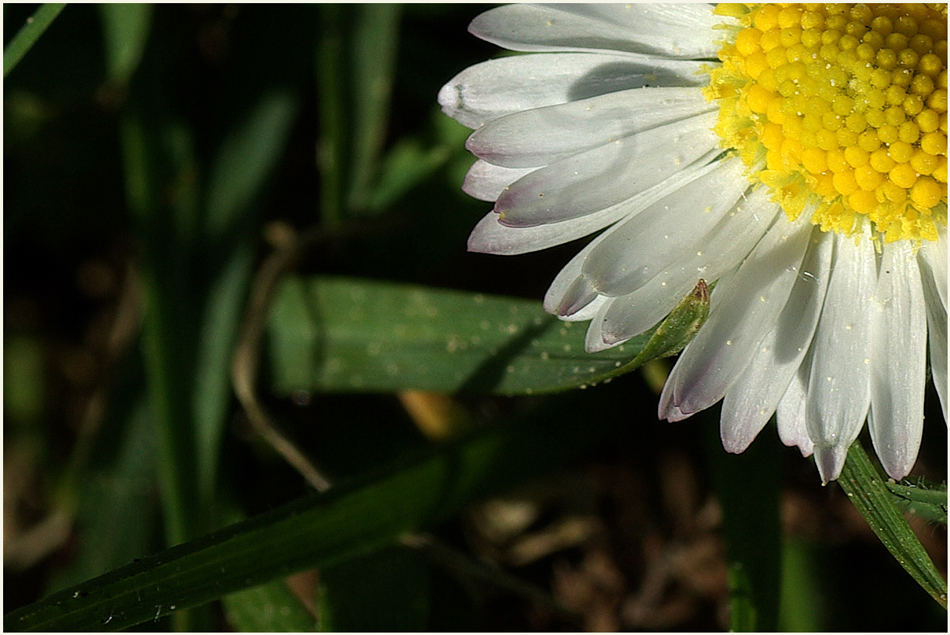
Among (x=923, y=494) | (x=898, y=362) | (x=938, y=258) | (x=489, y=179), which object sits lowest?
(x=923, y=494)

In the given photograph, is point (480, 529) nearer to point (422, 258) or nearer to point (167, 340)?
point (422, 258)

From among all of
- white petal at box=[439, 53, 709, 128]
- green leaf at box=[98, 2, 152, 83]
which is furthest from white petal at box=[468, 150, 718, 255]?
Answer: green leaf at box=[98, 2, 152, 83]

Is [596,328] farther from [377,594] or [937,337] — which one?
[377,594]

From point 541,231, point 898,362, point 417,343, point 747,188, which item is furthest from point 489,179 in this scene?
point 898,362

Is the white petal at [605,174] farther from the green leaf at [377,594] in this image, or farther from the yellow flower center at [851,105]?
the green leaf at [377,594]

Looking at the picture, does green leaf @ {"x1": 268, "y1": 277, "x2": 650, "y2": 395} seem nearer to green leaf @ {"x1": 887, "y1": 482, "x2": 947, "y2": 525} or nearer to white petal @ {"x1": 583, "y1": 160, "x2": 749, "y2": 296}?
white petal @ {"x1": 583, "y1": 160, "x2": 749, "y2": 296}

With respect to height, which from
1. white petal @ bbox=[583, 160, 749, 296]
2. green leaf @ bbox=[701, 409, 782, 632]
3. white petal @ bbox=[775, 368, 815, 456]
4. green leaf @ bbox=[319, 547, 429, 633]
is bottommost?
green leaf @ bbox=[319, 547, 429, 633]

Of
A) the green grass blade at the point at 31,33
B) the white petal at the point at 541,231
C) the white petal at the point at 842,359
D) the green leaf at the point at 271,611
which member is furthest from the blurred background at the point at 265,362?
the white petal at the point at 541,231
